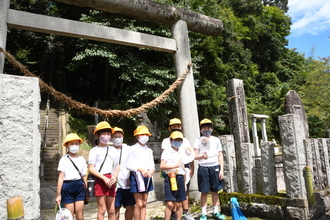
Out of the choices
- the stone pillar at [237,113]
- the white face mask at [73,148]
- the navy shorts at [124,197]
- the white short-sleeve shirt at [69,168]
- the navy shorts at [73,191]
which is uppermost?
the stone pillar at [237,113]

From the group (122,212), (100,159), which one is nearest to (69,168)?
(100,159)

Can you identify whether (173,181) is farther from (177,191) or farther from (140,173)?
(140,173)

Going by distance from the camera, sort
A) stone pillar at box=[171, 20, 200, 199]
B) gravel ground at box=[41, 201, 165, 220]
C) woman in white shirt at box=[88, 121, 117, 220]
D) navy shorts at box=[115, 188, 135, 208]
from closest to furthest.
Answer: woman in white shirt at box=[88, 121, 117, 220]
navy shorts at box=[115, 188, 135, 208]
gravel ground at box=[41, 201, 165, 220]
stone pillar at box=[171, 20, 200, 199]

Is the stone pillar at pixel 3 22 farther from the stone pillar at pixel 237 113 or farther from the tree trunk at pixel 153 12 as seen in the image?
the stone pillar at pixel 237 113

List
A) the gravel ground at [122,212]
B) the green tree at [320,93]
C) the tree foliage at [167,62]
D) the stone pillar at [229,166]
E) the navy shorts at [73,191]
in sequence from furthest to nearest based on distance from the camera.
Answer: the green tree at [320,93], the tree foliage at [167,62], the gravel ground at [122,212], the stone pillar at [229,166], the navy shorts at [73,191]

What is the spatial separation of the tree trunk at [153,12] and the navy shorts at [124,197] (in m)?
3.70

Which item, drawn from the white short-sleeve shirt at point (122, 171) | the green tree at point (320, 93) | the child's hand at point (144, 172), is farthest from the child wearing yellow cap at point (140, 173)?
the green tree at point (320, 93)

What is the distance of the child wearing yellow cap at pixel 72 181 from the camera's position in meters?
3.29

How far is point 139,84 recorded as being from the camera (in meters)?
12.2

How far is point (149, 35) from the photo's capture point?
5.56 m

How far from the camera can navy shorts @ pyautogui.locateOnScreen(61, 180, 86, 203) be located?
329 centimetres

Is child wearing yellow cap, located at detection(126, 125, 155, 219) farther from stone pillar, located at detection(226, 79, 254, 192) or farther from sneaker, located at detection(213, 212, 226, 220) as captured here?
stone pillar, located at detection(226, 79, 254, 192)

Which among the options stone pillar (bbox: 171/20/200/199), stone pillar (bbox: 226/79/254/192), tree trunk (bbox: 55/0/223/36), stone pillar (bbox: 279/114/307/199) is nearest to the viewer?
stone pillar (bbox: 279/114/307/199)

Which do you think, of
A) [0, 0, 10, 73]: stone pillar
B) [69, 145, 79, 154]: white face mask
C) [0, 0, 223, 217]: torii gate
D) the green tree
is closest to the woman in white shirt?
[69, 145, 79, 154]: white face mask
